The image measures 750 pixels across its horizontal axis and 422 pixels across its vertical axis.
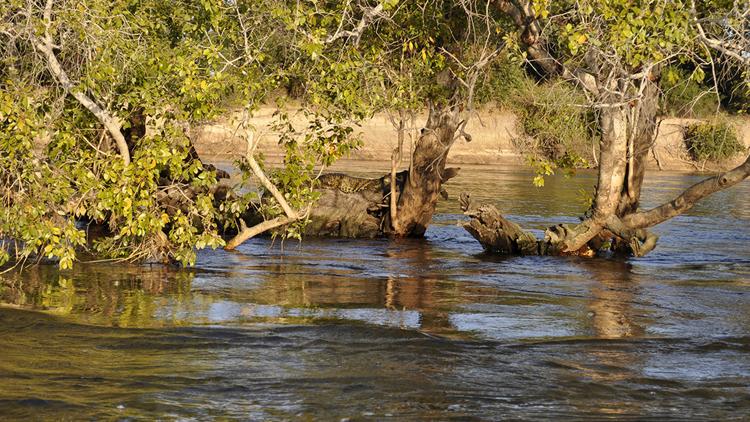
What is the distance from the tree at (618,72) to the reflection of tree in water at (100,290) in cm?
526

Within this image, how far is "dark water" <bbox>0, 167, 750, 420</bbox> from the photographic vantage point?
831cm

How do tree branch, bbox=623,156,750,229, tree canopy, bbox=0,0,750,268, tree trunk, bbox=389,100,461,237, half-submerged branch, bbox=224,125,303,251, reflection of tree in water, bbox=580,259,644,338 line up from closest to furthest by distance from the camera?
1. reflection of tree in water, bbox=580,259,644,338
2. tree canopy, bbox=0,0,750,268
3. half-submerged branch, bbox=224,125,303,251
4. tree branch, bbox=623,156,750,229
5. tree trunk, bbox=389,100,461,237

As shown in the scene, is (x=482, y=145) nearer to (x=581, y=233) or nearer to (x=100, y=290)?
(x=581, y=233)

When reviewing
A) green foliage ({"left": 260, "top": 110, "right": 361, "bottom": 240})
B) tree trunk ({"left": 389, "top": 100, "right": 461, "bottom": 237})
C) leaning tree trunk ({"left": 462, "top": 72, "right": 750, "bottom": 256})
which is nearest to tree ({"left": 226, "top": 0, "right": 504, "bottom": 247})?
tree trunk ({"left": 389, "top": 100, "right": 461, "bottom": 237})

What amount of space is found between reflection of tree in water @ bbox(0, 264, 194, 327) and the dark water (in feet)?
0.12

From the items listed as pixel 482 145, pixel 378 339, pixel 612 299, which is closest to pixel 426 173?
pixel 612 299

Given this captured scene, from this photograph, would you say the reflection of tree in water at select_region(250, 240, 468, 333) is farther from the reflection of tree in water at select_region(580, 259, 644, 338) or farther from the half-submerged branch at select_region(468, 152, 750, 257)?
the reflection of tree in water at select_region(580, 259, 644, 338)

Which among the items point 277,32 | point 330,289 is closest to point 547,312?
point 330,289

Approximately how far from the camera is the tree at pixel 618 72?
11828mm

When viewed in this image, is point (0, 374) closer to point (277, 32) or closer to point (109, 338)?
point (109, 338)

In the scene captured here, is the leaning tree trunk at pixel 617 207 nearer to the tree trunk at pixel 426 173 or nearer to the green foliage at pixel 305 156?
the tree trunk at pixel 426 173

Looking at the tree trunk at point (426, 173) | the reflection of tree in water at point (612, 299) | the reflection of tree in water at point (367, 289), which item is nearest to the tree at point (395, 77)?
the tree trunk at point (426, 173)

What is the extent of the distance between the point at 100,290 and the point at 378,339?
402 centimetres

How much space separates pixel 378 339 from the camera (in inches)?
416
